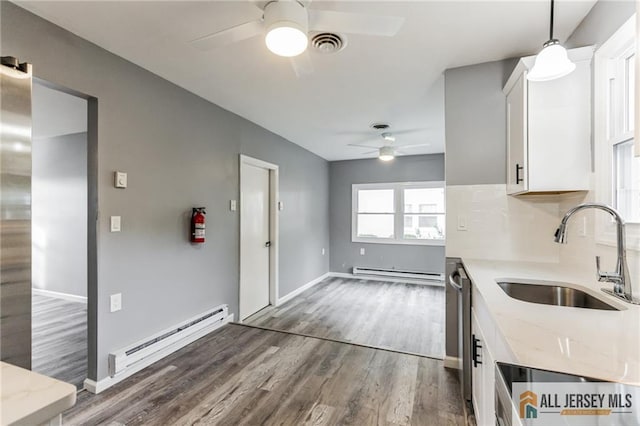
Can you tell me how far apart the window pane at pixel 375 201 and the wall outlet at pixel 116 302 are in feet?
15.7

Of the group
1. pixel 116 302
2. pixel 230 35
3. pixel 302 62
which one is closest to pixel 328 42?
pixel 302 62

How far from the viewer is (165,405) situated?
2012mm

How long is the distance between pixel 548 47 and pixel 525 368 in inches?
59.7

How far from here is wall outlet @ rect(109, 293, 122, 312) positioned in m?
2.23

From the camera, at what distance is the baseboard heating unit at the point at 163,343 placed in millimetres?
2247

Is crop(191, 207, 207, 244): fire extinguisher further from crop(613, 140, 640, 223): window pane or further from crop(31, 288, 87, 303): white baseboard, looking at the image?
crop(613, 140, 640, 223): window pane

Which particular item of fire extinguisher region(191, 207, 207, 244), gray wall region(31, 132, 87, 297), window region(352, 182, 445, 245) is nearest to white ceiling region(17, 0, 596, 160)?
fire extinguisher region(191, 207, 207, 244)

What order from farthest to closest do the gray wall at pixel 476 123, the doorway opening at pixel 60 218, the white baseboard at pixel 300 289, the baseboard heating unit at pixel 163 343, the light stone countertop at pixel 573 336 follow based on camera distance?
the white baseboard at pixel 300 289, the doorway opening at pixel 60 218, the gray wall at pixel 476 123, the baseboard heating unit at pixel 163 343, the light stone countertop at pixel 573 336

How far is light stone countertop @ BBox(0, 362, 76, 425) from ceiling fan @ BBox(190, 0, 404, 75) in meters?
1.55

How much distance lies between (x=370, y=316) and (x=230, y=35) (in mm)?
3468

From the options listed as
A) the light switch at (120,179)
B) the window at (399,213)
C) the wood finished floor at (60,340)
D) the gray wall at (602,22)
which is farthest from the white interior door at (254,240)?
the gray wall at (602,22)

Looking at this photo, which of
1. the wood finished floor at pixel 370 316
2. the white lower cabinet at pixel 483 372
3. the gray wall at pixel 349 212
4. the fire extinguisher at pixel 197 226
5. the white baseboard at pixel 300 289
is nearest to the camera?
the white lower cabinet at pixel 483 372

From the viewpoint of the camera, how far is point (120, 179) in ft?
7.46

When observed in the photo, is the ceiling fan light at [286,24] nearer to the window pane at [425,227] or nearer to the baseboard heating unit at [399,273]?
the window pane at [425,227]
